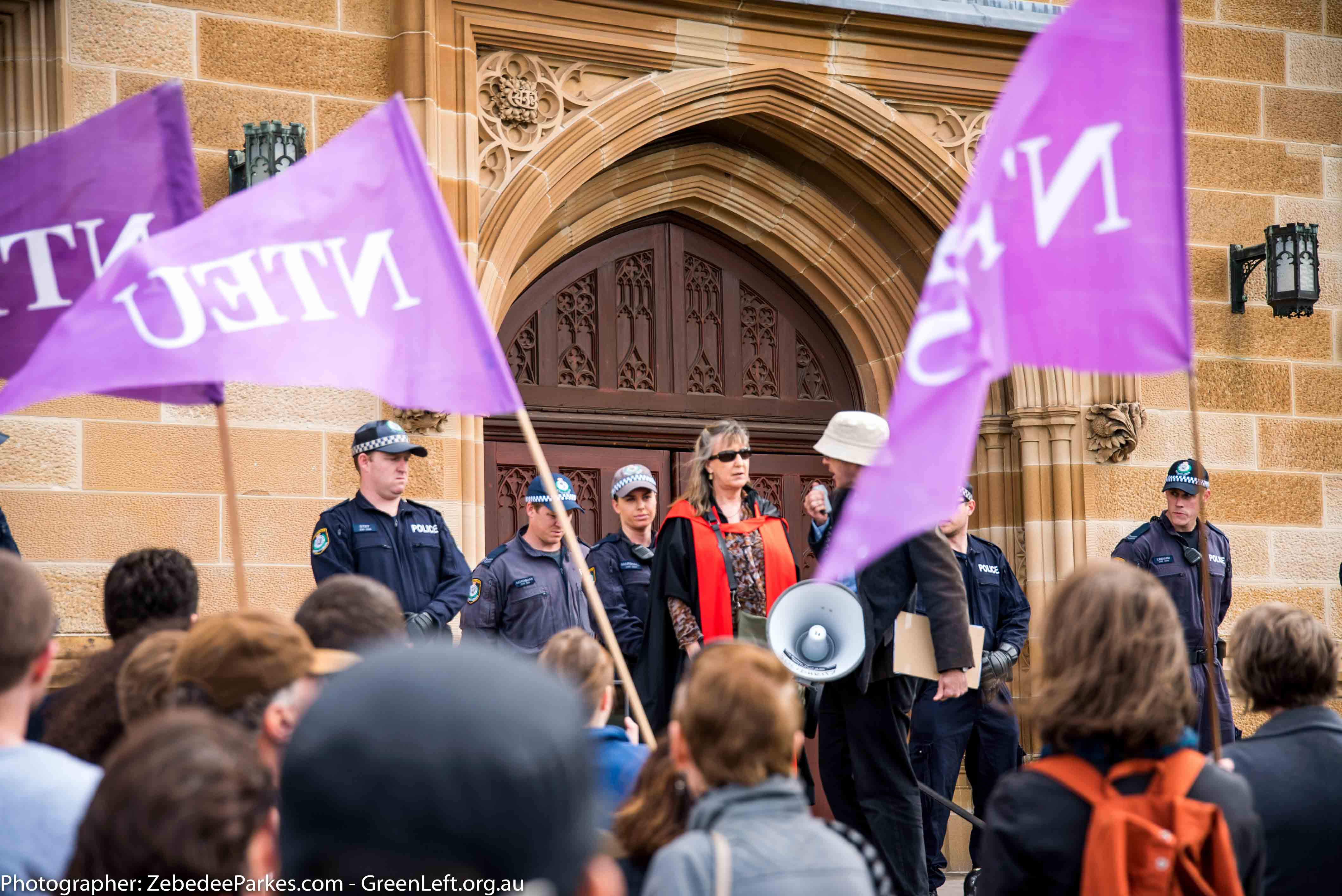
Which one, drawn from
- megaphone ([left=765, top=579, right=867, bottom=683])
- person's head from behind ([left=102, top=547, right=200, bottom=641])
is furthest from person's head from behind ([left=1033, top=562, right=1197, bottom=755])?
megaphone ([left=765, top=579, right=867, bottom=683])

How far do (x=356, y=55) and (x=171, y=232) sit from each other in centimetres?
340

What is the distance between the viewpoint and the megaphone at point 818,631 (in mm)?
5094

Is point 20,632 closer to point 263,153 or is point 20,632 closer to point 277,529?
point 277,529

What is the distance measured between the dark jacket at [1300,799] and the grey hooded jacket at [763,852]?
3.54 ft

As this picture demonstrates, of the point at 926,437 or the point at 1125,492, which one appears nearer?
the point at 926,437

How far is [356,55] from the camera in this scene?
6742 millimetres

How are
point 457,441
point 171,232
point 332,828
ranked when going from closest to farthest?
point 332,828 → point 171,232 → point 457,441

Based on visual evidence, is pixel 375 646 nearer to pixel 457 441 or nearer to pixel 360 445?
pixel 360 445

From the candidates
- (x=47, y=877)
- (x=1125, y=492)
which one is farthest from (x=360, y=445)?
(x=1125, y=492)

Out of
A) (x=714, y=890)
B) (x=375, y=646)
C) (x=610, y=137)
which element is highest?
(x=610, y=137)

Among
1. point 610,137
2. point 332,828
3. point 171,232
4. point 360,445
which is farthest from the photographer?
point 610,137

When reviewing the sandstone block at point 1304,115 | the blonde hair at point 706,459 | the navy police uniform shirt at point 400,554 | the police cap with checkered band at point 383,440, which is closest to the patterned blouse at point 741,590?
the blonde hair at point 706,459

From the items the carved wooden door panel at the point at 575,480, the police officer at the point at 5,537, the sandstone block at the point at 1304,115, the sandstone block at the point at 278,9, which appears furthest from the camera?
the sandstone block at the point at 1304,115

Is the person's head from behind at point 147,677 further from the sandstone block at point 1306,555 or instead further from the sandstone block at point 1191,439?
the sandstone block at point 1306,555
